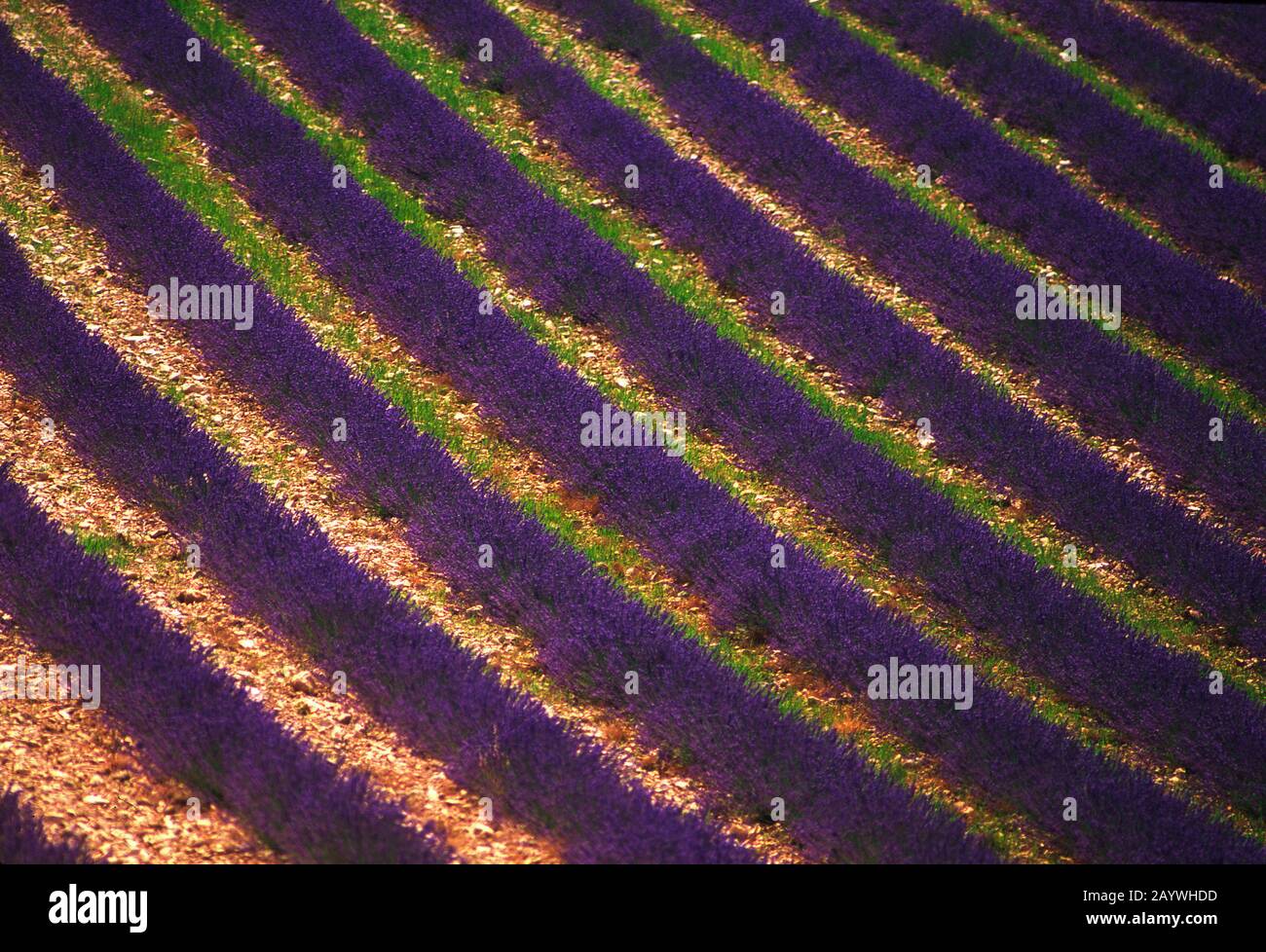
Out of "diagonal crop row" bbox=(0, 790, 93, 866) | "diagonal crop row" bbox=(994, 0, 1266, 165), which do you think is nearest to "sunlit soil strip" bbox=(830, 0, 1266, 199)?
"diagonal crop row" bbox=(994, 0, 1266, 165)

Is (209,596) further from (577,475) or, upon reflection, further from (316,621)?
(577,475)

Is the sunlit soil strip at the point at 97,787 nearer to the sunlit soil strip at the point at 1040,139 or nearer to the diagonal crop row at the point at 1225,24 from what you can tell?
the sunlit soil strip at the point at 1040,139

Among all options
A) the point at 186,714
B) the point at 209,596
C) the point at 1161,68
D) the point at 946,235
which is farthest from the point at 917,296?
the point at 186,714

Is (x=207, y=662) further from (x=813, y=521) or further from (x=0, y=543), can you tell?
(x=813, y=521)

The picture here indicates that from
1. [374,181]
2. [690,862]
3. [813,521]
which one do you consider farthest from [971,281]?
[690,862]

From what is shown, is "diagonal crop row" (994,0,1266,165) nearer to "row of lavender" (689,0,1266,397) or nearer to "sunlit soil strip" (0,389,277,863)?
A: "row of lavender" (689,0,1266,397)

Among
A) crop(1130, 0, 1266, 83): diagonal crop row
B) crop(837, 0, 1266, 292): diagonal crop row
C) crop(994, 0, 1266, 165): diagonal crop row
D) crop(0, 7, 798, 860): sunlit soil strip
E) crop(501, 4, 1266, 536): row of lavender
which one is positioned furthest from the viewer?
crop(1130, 0, 1266, 83): diagonal crop row
